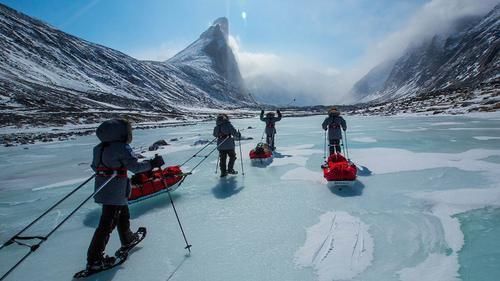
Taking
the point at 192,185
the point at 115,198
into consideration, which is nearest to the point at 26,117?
the point at 192,185

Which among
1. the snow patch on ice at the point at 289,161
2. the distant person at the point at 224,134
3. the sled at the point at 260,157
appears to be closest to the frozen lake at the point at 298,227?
the distant person at the point at 224,134

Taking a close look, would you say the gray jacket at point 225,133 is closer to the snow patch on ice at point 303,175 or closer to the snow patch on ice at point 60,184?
the snow patch on ice at point 303,175

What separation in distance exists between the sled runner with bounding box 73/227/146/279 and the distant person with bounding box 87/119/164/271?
31mm

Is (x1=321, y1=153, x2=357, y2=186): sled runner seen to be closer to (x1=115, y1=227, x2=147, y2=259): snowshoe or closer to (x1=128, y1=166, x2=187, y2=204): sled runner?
(x1=128, y1=166, x2=187, y2=204): sled runner

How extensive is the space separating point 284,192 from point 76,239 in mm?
5432

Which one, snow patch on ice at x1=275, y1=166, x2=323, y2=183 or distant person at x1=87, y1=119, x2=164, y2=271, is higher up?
distant person at x1=87, y1=119, x2=164, y2=271

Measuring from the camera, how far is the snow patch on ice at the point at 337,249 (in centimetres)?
498

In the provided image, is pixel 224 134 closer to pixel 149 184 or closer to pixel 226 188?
pixel 226 188

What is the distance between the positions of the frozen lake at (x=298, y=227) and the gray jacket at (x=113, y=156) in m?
1.31

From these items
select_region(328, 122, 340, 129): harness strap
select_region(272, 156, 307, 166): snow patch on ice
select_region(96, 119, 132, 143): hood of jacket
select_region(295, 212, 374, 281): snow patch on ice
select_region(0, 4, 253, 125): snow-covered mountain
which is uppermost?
select_region(0, 4, 253, 125): snow-covered mountain

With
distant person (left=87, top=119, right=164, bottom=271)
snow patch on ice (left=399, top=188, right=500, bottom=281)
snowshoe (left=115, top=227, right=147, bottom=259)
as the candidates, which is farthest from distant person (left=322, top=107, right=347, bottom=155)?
distant person (left=87, top=119, right=164, bottom=271)

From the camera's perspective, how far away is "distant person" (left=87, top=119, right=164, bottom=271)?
4.89 meters

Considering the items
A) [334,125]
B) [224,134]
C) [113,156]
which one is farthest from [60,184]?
[334,125]

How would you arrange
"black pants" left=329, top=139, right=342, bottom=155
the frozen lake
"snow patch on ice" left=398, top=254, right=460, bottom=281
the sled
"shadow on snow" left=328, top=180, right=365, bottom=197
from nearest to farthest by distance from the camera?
"snow patch on ice" left=398, top=254, right=460, bottom=281, the frozen lake, "shadow on snow" left=328, top=180, right=365, bottom=197, "black pants" left=329, top=139, right=342, bottom=155, the sled
